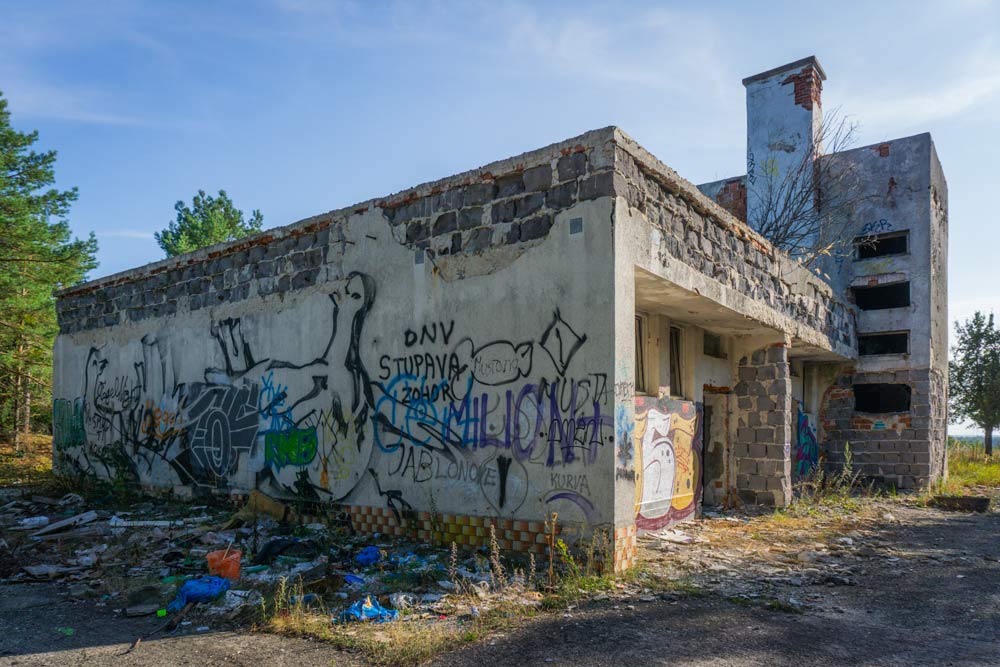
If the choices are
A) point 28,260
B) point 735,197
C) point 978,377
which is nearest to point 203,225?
point 28,260

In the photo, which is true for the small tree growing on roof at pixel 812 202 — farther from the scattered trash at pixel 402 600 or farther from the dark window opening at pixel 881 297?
the scattered trash at pixel 402 600

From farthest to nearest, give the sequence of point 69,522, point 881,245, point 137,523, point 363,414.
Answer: point 881,245 → point 137,523 → point 69,522 → point 363,414

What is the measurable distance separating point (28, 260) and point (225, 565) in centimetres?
1432

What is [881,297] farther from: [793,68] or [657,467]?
[657,467]

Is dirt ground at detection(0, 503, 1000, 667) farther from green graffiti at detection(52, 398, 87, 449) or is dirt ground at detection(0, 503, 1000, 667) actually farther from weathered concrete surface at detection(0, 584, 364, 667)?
green graffiti at detection(52, 398, 87, 449)

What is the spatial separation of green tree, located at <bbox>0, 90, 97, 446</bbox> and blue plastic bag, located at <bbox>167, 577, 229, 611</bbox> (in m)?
14.6

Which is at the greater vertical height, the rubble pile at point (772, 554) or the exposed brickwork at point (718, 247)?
the exposed brickwork at point (718, 247)

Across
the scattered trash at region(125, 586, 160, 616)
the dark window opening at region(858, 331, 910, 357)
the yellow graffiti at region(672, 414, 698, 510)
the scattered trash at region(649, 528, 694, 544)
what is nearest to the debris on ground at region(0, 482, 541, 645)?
the scattered trash at region(125, 586, 160, 616)

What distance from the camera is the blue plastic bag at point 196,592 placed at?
212 inches

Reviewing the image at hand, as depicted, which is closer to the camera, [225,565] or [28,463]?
[225,565]

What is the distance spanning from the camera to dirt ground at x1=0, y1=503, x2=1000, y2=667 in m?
4.34

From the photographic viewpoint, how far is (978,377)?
28219mm

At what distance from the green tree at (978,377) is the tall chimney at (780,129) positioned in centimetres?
1870

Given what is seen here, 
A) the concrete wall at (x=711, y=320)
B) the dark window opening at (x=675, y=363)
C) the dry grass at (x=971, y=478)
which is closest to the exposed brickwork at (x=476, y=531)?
the concrete wall at (x=711, y=320)
